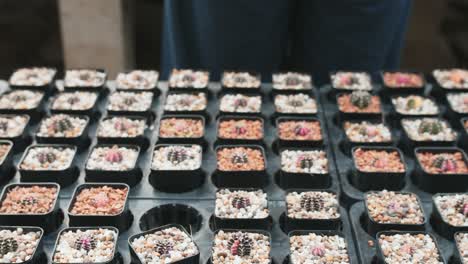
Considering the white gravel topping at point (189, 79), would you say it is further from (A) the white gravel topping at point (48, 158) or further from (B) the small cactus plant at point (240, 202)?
(B) the small cactus plant at point (240, 202)

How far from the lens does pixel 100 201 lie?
1809 millimetres

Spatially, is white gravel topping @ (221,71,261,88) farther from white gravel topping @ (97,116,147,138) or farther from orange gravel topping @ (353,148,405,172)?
orange gravel topping @ (353,148,405,172)

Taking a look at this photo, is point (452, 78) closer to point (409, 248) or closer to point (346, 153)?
point (346, 153)

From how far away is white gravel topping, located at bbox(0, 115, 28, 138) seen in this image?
2.12 metres

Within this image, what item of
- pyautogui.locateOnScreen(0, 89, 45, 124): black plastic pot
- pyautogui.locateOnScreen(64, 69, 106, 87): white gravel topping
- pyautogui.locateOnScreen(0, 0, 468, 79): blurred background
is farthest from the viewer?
pyautogui.locateOnScreen(0, 0, 468, 79): blurred background

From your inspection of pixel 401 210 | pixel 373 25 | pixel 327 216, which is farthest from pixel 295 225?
pixel 373 25

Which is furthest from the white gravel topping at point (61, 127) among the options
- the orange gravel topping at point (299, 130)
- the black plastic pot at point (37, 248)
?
the orange gravel topping at point (299, 130)

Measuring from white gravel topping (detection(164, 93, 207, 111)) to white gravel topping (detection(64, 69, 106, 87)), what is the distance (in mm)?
282

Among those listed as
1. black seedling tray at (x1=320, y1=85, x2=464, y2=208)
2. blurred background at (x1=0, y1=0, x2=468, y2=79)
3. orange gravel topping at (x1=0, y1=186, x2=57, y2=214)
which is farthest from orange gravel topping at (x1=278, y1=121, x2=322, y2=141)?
blurred background at (x1=0, y1=0, x2=468, y2=79)

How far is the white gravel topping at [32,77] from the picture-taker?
2432mm

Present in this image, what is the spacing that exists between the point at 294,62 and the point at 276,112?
680mm

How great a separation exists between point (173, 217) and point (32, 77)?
0.92 meters

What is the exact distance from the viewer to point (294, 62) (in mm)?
2914

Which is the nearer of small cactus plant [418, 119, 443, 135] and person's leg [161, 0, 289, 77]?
small cactus plant [418, 119, 443, 135]
